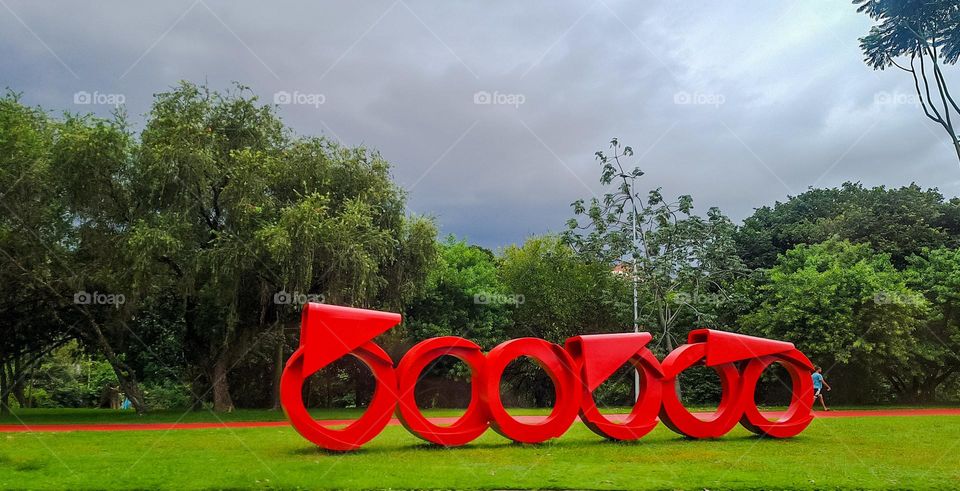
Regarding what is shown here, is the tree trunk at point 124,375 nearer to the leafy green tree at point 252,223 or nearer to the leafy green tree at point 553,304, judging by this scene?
the leafy green tree at point 252,223

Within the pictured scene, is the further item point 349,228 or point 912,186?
point 912,186

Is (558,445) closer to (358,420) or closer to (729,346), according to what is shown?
(358,420)

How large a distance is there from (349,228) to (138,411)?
10.7 metres

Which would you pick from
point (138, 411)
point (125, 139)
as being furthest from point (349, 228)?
point (138, 411)

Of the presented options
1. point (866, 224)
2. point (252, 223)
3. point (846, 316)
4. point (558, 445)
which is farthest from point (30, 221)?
point (866, 224)

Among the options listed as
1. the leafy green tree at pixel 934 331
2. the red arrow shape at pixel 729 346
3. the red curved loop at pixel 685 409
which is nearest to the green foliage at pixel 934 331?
the leafy green tree at pixel 934 331

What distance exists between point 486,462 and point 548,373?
337cm

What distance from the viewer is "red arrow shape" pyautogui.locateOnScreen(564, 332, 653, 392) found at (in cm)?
1523

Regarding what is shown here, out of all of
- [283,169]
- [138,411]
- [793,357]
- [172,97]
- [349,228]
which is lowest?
[138,411]

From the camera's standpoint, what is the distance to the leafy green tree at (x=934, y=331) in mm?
31391

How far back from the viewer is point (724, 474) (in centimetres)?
1116

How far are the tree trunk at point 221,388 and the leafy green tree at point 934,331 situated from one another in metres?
26.7

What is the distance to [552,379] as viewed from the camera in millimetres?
15086

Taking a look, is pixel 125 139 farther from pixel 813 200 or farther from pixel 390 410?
pixel 813 200
